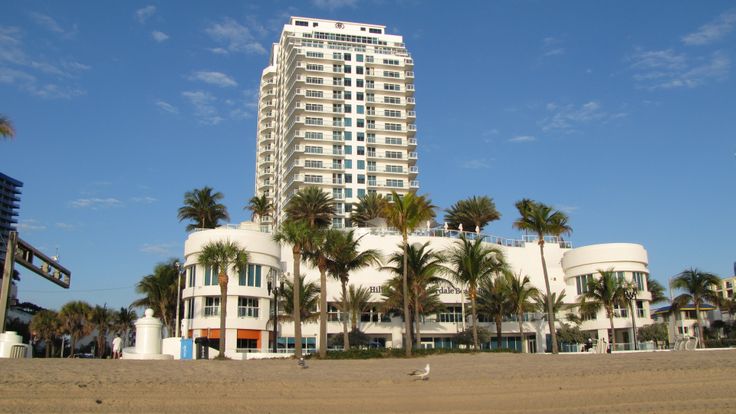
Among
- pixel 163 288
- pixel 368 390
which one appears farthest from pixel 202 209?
pixel 368 390

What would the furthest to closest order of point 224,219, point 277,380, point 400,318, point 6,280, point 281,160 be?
1. point 281,160
2. point 224,219
3. point 400,318
4. point 6,280
5. point 277,380

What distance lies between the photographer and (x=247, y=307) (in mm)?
56031

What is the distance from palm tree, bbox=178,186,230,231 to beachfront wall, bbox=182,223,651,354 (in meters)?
9.30

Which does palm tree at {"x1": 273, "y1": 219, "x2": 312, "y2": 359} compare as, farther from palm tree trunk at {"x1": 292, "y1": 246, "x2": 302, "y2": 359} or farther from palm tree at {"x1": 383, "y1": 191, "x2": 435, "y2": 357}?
palm tree at {"x1": 383, "y1": 191, "x2": 435, "y2": 357}

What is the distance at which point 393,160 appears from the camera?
108 m

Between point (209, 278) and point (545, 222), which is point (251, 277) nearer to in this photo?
point (209, 278)

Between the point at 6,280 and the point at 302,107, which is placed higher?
the point at 302,107

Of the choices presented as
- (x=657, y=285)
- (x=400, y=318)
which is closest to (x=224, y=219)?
(x=400, y=318)

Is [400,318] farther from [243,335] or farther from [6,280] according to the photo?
[6,280]

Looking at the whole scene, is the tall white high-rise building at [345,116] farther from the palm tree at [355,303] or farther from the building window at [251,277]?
the building window at [251,277]

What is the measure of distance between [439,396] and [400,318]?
43.3 meters

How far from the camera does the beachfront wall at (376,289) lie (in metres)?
55.4

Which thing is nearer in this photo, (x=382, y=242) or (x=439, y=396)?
(x=439, y=396)

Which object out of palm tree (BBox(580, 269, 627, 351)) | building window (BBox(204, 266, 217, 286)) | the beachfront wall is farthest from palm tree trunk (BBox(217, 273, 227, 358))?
palm tree (BBox(580, 269, 627, 351))
